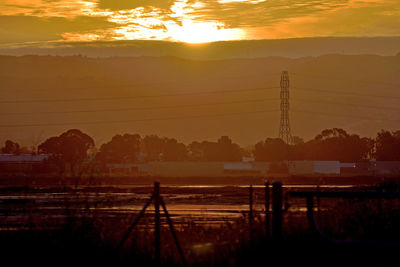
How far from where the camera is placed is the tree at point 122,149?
408ft

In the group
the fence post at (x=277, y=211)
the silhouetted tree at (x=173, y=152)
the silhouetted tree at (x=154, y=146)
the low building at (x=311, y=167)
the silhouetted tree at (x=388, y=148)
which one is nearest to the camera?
the fence post at (x=277, y=211)

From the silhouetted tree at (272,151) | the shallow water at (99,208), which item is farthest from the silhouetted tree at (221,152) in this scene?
the shallow water at (99,208)

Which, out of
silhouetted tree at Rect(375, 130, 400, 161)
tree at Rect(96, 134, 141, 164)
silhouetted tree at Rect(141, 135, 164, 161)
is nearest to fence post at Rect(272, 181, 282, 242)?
silhouetted tree at Rect(375, 130, 400, 161)

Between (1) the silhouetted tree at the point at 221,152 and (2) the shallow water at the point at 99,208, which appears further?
(1) the silhouetted tree at the point at 221,152

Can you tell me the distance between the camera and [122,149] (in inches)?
5408

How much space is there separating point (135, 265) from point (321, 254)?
3386 mm

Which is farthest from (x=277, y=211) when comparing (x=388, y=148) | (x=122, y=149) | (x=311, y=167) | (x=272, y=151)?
(x=122, y=149)

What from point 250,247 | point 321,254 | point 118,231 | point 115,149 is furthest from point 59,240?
point 115,149

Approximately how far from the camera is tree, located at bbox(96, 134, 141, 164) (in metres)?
124

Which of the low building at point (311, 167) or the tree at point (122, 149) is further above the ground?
the tree at point (122, 149)

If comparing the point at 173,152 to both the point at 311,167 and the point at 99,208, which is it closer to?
the point at 311,167

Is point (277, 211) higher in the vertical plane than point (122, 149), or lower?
lower

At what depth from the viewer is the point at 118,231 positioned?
1456 centimetres

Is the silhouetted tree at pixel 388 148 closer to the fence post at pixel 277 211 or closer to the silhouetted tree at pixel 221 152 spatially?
the silhouetted tree at pixel 221 152
